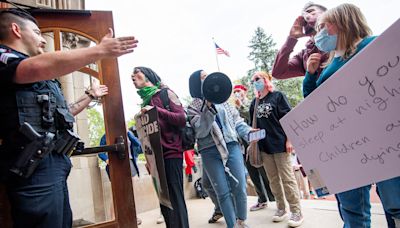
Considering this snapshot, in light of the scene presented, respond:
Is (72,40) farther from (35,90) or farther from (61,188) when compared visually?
(61,188)

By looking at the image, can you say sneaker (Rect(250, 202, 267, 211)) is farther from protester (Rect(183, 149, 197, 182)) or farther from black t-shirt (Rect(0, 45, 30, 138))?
black t-shirt (Rect(0, 45, 30, 138))

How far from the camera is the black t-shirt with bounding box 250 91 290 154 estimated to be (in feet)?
9.51

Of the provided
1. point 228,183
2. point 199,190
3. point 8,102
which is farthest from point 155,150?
point 199,190

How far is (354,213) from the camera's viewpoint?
139cm

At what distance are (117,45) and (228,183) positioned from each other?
177 centimetres

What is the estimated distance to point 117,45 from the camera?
4.10 ft

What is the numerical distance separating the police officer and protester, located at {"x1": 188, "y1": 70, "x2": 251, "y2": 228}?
134 cm

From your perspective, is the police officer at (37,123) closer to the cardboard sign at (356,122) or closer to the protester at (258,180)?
the cardboard sign at (356,122)

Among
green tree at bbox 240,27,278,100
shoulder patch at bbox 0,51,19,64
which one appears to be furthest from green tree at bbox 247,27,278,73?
shoulder patch at bbox 0,51,19,64

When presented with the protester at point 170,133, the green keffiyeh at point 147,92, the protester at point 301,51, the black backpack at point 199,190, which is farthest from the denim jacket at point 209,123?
the black backpack at point 199,190

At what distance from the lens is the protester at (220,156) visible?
7.97 feet

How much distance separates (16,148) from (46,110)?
0.22m

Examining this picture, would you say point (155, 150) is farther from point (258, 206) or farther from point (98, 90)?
point (258, 206)

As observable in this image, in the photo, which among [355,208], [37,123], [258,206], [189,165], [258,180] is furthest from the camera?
[189,165]
